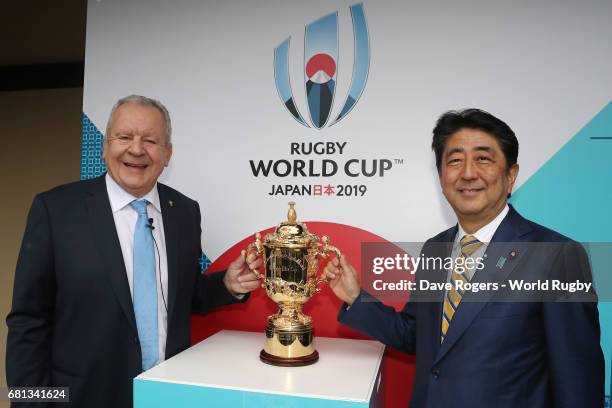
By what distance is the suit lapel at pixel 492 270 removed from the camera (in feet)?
4.83

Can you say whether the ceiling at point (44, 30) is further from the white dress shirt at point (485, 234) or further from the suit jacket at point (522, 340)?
the suit jacket at point (522, 340)

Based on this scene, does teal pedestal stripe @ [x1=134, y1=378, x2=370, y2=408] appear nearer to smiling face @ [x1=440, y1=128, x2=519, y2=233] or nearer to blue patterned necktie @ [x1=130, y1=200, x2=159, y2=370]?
blue patterned necktie @ [x1=130, y1=200, x2=159, y2=370]

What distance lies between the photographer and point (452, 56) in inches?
78.0

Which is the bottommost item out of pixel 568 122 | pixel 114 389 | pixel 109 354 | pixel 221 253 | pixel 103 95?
pixel 114 389

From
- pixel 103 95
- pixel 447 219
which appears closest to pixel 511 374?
pixel 447 219

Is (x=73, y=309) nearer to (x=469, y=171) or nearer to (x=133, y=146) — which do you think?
(x=133, y=146)

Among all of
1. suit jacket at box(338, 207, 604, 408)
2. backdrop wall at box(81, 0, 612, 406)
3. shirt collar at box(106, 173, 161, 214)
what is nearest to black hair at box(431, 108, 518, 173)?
suit jacket at box(338, 207, 604, 408)

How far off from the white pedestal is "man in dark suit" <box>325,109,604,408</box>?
0.27m

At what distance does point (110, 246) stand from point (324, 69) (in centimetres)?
123

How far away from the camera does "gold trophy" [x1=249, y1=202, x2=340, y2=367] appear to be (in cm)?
165

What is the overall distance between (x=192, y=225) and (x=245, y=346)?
57cm

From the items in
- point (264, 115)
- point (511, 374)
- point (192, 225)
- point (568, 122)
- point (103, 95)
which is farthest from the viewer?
point (103, 95)

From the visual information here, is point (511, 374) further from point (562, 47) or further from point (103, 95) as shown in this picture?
point (103, 95)

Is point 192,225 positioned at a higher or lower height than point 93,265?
higher
